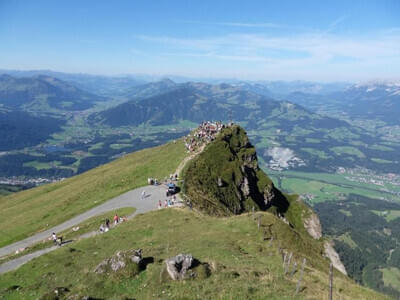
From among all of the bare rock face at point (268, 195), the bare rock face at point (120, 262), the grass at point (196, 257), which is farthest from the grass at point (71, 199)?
the bare rock face at point (120, 262)

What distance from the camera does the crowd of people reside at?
9464 cm

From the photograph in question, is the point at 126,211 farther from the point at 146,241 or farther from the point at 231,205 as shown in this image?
the point at 231,205

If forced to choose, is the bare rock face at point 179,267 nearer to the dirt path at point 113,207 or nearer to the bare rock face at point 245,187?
the dirt path at point 113,207

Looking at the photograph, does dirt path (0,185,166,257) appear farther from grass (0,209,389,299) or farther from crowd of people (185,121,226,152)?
crowd of people (185,121,226,152)

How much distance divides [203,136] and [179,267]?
250ft

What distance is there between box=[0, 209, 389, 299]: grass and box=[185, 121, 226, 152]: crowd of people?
44150mm

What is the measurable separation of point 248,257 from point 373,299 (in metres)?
12.4

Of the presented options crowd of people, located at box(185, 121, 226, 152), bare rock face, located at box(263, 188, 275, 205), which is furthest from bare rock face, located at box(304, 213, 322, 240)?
crowd of people, located at box(185, 121, 226, 152)

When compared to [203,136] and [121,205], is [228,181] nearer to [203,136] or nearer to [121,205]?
[121,205]

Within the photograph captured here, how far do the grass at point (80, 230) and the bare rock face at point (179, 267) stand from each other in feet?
99.0

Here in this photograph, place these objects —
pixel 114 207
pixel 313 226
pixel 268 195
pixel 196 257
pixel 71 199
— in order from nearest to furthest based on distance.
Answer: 1. pixel 196 257
2. pixel 114 207
3. pixel 71 199
4. pixel 268 195
5. pixel 313 226

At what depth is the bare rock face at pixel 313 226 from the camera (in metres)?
83.9

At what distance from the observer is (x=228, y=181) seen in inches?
2933

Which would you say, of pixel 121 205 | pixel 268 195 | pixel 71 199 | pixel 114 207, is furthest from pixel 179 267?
pixel 268 195
